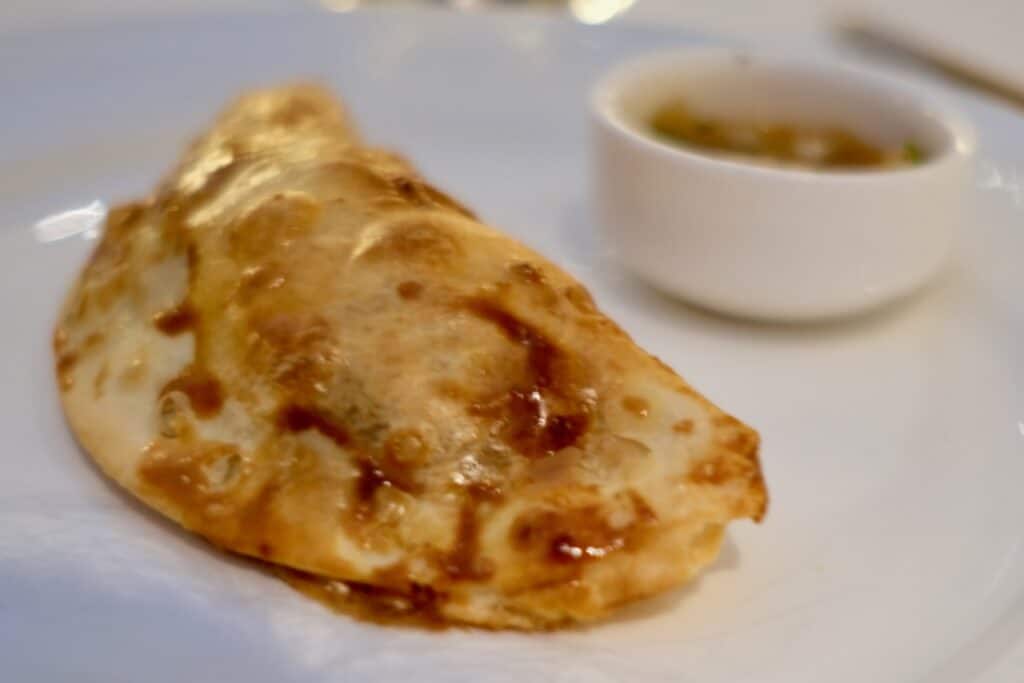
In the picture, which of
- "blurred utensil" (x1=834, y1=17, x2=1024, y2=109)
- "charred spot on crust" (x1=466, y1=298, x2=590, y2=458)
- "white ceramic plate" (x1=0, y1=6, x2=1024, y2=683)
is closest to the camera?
"white ceramic plate" (x1=0, y1=6, x2=1024, y2=683)

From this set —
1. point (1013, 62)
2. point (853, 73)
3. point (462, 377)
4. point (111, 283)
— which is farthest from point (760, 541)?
point (1013, 62)

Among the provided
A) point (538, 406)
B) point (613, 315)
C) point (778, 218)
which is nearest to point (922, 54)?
point (778, 218)

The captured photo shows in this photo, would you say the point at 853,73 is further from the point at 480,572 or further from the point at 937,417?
the point at 480,572

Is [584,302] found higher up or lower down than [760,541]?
higher up

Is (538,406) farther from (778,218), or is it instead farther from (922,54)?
(922,54)

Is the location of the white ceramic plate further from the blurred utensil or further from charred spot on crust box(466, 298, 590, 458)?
the blurred utensil

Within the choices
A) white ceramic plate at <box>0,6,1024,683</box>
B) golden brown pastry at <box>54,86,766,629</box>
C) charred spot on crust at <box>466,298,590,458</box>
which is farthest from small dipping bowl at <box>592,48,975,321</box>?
charred spot on crust at <box>466,298,590,458</box>
